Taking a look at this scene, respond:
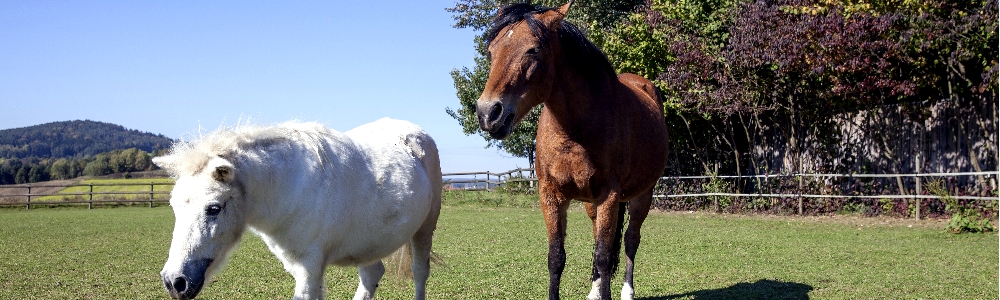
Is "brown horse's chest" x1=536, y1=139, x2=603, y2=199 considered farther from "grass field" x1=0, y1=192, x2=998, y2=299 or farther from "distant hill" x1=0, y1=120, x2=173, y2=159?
"distant hill" x1=0, y1=120, x2=173, y2=159

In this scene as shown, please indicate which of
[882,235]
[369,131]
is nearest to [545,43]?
[369,131]

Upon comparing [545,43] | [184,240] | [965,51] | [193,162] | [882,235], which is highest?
[965,51]

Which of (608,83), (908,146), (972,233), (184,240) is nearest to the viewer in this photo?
(184,240)

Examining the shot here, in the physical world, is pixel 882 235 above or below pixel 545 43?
below

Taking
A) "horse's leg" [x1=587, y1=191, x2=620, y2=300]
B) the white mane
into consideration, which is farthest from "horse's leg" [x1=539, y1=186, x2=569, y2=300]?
the white mane

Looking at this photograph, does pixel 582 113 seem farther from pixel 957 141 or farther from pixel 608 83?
pixel 957 141

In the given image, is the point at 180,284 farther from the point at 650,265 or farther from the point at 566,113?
the point at 650,265

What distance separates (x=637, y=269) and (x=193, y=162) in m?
4.62

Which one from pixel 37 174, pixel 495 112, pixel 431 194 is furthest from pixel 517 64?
pixel 37 174

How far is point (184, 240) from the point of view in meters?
2.64

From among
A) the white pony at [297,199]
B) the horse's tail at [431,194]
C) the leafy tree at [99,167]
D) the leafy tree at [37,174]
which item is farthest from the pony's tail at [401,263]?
the leafy tree at [37,174]

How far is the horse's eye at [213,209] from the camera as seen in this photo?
2.67 meters

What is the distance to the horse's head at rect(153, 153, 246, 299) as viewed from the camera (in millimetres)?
2629

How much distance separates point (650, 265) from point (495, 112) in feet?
13.0
